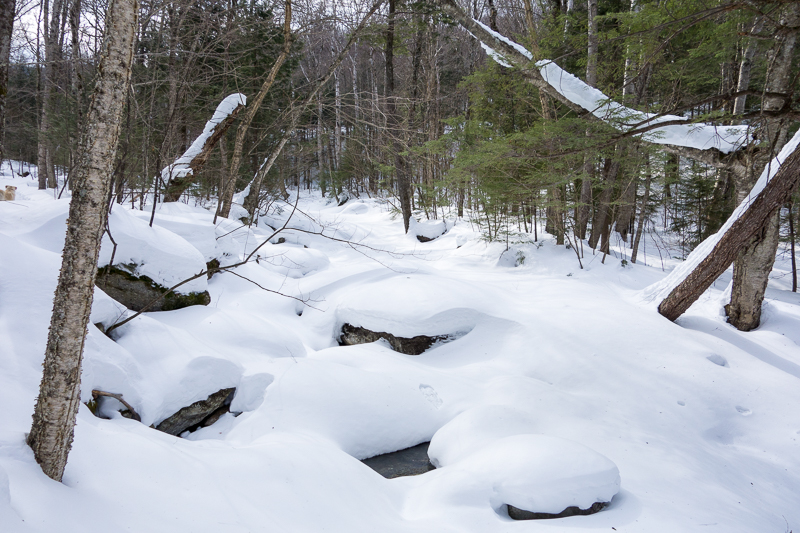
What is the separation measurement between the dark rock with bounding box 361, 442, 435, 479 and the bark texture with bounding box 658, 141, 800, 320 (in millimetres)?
3650

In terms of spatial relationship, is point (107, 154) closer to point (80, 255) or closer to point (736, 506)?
point (80, 255)

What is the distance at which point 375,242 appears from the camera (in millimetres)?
12117

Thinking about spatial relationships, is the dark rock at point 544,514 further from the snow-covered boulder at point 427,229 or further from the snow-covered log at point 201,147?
the snow-covered boulder at point 427,229

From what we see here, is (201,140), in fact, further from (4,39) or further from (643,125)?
(643,125)

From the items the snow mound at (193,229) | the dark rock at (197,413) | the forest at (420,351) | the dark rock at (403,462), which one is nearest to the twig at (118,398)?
the forest at (420,351)

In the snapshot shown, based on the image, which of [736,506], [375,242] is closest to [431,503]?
[736,506]

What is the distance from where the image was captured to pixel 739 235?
178 inches

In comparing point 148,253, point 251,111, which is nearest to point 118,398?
point 148,253

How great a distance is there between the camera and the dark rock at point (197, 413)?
3417 millimetres

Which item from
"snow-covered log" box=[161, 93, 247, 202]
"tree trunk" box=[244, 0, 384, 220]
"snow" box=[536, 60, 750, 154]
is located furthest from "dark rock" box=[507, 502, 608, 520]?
"snow-covered log" box=[161, 93, 247, 202]

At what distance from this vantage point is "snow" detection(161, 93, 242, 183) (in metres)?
7.33

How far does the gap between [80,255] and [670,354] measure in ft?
17.2

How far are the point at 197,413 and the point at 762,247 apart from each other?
6570 millimetres

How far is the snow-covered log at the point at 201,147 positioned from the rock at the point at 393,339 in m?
4.49
